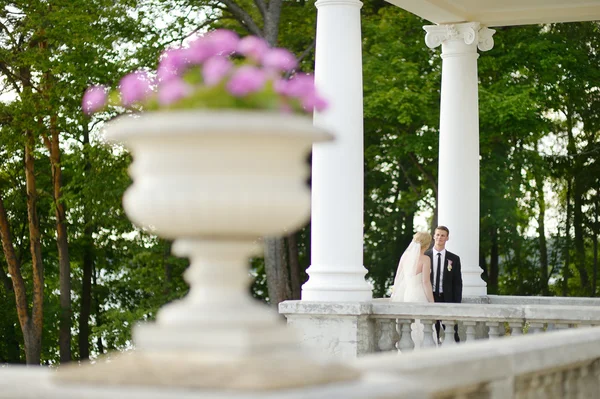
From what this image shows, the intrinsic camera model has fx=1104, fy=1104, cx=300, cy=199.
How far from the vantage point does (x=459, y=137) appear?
53688 millimetres

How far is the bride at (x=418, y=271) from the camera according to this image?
4138 centimetres

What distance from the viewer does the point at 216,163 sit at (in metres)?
10.2

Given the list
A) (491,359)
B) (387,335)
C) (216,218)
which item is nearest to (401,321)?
(387,335)

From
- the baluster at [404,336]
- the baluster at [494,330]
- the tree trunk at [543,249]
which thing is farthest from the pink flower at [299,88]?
the tree trunk at [543,249]

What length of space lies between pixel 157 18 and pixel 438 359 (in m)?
78.9

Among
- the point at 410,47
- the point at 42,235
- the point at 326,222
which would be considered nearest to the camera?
the point at 326,222

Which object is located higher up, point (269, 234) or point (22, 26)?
point (22, 26)

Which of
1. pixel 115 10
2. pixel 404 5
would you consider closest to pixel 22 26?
pixel 115 10

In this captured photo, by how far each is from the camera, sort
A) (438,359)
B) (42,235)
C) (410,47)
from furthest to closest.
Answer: (42,235) → (410,47) → (438,359)

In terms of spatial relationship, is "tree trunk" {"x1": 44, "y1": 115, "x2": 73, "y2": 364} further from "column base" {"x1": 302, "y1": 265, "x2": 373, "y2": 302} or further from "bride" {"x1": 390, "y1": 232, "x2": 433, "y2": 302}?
"column base" {"x1": 302, "y1": 265, "x2": 373, "y2": 302}

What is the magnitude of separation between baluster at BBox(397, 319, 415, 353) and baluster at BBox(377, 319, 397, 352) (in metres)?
0.22

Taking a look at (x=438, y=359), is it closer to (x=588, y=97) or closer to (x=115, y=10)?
(x=115, y=10)

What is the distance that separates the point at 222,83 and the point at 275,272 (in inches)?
3165

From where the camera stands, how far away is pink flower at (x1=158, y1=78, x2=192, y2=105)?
1031 centimetres
